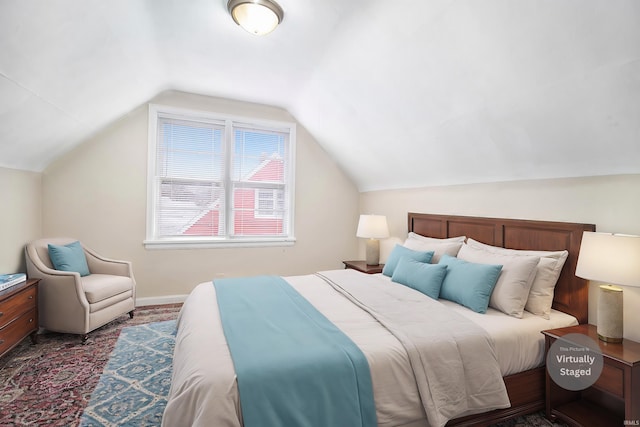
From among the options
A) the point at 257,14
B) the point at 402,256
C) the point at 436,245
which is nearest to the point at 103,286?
the point at 257,14

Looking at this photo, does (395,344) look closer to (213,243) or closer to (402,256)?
(402,256)

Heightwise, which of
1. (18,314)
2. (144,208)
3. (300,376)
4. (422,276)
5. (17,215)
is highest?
(144,208)

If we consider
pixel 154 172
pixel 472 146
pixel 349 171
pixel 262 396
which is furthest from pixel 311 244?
pixel 262 396

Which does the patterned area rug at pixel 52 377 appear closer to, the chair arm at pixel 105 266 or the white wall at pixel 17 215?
the chair arm at pixel 105 266

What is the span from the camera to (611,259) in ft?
5.52

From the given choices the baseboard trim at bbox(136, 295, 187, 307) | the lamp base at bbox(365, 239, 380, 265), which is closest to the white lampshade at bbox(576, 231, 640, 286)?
the lamp base at bbox(365, 239, 380, 265)

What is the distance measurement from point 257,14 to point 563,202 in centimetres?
257

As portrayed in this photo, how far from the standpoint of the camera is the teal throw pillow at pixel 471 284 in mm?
2178

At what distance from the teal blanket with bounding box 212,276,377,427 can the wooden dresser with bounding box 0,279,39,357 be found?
6.32 feet

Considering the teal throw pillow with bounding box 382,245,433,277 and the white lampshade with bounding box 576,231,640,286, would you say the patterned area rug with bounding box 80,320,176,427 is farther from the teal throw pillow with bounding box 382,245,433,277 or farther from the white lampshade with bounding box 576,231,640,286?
the white lampshade with bounding box 576,231,640,286

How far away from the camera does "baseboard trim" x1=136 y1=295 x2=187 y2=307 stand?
150 inches

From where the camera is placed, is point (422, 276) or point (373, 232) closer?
point (422, 276)

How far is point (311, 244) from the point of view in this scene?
15.2 ft

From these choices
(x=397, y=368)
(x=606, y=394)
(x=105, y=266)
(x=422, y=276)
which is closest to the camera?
(x=397, y=368)
